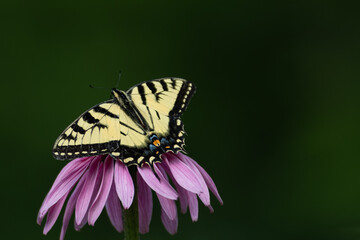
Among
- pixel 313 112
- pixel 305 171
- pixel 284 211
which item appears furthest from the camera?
pixel 313 112

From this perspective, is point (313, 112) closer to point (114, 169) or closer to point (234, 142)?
point (234, 142)

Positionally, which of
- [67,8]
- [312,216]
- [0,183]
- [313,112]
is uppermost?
[67,8]

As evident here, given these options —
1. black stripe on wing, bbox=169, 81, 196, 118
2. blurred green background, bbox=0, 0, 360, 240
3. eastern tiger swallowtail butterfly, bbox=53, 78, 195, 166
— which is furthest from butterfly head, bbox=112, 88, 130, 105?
blurred green background, bbox=0, 0, 360, 240

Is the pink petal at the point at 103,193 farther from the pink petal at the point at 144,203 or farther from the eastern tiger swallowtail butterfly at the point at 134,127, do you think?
the pink petal at the point at 144,203

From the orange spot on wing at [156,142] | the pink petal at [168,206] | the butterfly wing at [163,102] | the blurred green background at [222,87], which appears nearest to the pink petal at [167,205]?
the pink petal at [168,206]

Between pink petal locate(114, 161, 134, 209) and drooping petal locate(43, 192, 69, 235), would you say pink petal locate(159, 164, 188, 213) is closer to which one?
pink petal locate(114, 161, 134, 209)

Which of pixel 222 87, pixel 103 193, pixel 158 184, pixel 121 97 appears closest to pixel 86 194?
pixel 103 193

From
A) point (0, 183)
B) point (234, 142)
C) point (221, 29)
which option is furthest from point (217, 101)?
point (0, 183)

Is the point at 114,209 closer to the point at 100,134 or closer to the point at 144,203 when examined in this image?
the point at 144,203
